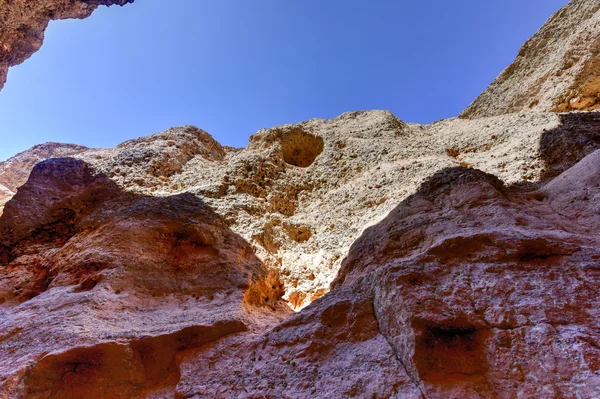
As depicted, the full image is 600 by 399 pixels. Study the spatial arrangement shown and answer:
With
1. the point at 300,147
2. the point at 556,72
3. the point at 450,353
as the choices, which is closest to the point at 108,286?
the point at 450,353

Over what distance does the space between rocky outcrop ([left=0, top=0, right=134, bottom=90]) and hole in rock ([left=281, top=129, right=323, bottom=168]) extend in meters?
6.30

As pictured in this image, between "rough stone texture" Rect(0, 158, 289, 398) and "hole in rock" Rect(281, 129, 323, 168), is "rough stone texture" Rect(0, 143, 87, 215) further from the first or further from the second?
"hole in rock" Rect(281, 129, 323, 168)

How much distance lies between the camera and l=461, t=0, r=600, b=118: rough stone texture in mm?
8789

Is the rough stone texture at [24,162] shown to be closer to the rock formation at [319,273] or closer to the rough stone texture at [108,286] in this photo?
the rock formation at [319,273]

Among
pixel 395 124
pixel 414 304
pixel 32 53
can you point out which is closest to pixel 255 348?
pixel 414 304

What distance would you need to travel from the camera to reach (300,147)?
11.5m

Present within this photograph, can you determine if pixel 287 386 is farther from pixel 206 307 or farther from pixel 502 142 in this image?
pixel 502 142

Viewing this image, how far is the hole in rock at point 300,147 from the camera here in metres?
11.2

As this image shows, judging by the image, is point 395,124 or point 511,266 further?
point 395,124

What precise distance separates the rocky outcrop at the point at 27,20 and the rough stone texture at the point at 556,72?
12.6 metres

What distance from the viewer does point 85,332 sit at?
3.37 meters

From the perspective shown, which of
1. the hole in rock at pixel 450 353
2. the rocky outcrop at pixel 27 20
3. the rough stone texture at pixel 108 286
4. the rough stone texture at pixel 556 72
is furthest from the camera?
the rough stone texture at pixel 556 72

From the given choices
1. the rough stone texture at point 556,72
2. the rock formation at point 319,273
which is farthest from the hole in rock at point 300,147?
the rough stone texture at point 556,72

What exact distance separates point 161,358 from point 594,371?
3598mm
